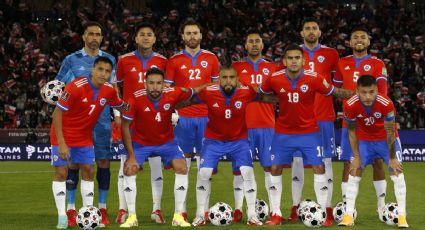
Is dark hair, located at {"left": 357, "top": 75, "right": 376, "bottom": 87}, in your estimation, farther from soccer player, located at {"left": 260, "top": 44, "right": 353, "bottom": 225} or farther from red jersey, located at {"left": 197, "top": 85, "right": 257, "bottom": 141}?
red jersey, located at {"left": 197, "top": 85, "right": 257, "bottom": 141}

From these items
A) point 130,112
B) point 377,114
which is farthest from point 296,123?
point 130,112

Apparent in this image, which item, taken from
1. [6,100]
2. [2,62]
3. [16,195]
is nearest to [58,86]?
[16,195]

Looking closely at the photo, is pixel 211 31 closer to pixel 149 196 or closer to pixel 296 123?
pixel 149 196

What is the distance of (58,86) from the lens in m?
10.1

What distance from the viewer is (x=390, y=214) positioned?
9875 millimetres

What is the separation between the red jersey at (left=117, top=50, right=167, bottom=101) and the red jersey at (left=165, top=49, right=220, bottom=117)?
0.18 meters

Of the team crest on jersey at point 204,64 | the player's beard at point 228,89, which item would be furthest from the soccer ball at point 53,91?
the player's beard at point 228,89

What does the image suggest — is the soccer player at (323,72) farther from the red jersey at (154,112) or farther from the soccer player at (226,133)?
the red jersey at (154,112)

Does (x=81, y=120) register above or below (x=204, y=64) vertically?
below

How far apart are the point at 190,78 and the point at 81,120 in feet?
5.89

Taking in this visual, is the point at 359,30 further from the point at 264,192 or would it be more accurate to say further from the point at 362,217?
the point at 264,192

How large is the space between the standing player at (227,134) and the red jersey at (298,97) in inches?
16.8

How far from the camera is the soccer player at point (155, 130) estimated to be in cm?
988

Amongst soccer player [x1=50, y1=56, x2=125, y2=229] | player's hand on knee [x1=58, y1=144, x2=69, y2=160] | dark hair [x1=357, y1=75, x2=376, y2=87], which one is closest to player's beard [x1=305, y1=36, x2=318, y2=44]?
dark hair [x1=357, y1=75, x2=376, y2=87]
